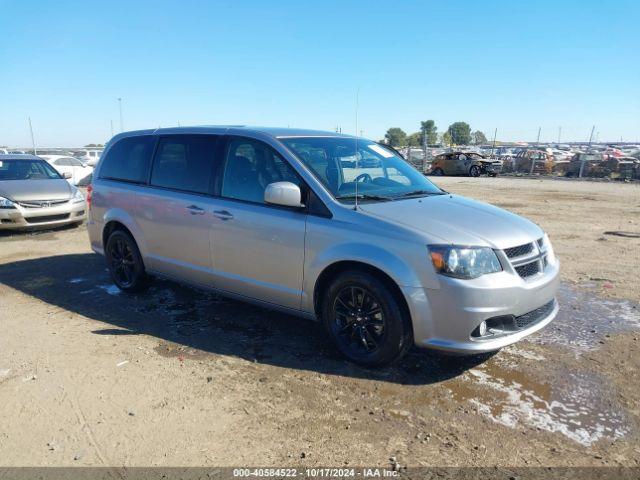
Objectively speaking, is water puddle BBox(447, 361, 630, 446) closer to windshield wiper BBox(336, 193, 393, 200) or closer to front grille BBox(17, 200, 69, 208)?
windshield wiper BBox(336, 193, 393, 200)

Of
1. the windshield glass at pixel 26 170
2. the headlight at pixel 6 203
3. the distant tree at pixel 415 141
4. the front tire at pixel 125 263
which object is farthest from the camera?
the distant tree at pixel 415 141

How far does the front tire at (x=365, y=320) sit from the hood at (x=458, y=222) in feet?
1.70

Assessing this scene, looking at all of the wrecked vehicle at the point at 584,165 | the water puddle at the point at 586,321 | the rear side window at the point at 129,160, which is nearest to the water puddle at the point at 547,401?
the water puddle at the point at 586,321

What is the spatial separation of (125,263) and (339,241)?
3.15 metres

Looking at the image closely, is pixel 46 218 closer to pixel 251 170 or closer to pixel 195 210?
pixel 195 210

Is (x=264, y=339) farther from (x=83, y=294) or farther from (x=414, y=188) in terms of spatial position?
(x=83, y=294)

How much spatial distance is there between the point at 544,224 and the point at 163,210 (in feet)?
28.0

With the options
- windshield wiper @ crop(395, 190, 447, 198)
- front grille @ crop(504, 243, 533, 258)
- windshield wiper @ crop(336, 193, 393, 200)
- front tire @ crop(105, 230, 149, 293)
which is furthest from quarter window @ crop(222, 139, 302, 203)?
front grille @ crop(504, 243, 533, 258)

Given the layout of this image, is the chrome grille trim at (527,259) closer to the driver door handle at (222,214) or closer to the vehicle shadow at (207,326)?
the vehicle shadow at (207,326)

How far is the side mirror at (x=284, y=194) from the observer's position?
3.97m

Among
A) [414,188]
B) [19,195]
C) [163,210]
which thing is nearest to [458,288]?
[414,188]

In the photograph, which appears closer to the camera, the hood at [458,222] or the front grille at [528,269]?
the hood at [458,222]

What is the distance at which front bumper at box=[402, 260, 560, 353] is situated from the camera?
342 centimetres

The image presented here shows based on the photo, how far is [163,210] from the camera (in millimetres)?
5168
